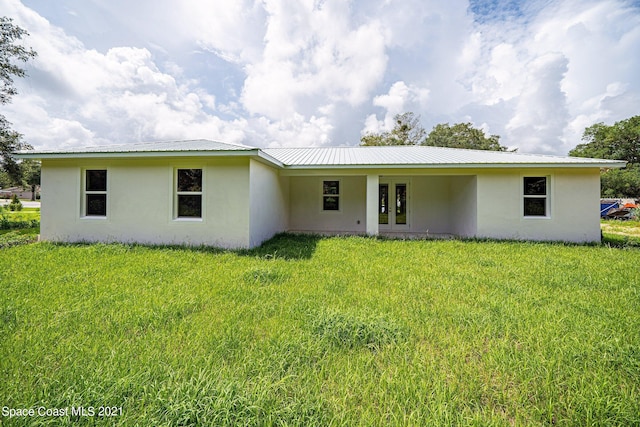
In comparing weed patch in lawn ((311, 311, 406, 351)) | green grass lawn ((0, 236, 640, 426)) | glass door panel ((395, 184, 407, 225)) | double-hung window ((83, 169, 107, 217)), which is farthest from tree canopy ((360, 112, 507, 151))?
weed patch in lawn ((311, 311, 406, 351))

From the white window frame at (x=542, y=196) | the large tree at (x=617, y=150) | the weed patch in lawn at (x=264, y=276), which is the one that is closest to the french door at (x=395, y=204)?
the white window frame at (x=542, y=196)

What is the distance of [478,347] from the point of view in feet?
8.82

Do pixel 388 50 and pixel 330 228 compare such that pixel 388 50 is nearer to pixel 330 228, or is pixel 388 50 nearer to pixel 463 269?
pixel 330 228

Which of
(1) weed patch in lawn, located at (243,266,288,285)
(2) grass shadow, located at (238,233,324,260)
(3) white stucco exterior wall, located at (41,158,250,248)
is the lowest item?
(1) weed patch in lawn, located at (243,266,288,285)

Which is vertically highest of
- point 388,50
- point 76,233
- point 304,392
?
point 388,50

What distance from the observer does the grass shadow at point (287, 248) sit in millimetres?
6684

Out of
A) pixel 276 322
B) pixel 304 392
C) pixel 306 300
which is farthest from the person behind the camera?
pixel 306 300

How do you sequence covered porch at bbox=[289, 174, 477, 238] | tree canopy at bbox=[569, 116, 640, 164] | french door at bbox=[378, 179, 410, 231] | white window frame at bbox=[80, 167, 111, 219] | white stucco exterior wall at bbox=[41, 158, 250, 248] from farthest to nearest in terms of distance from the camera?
tree canopy at bbox=[569, 116, 640, 164] → french door at bbox=[378, 179, 410, 231] → covered porch at bbox=[289, 174, 477, 238] → white window frame at bbox=[80, 167, 111, 219] → white stucco exterior wall at bbox=[41, 158, 250, 248]

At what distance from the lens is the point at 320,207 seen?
12109mm

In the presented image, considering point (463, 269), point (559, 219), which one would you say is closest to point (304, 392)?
point (463, 269)

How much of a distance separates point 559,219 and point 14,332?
43.0ft

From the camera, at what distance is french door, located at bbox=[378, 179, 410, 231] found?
474 inches

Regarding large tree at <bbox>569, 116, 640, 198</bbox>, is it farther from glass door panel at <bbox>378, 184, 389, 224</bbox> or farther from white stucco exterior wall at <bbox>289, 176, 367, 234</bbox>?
white stucco exterior wall at <bbox>289, 176, 367, 234</bbox>

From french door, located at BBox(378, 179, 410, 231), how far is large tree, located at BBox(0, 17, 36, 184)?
18.3 metres
